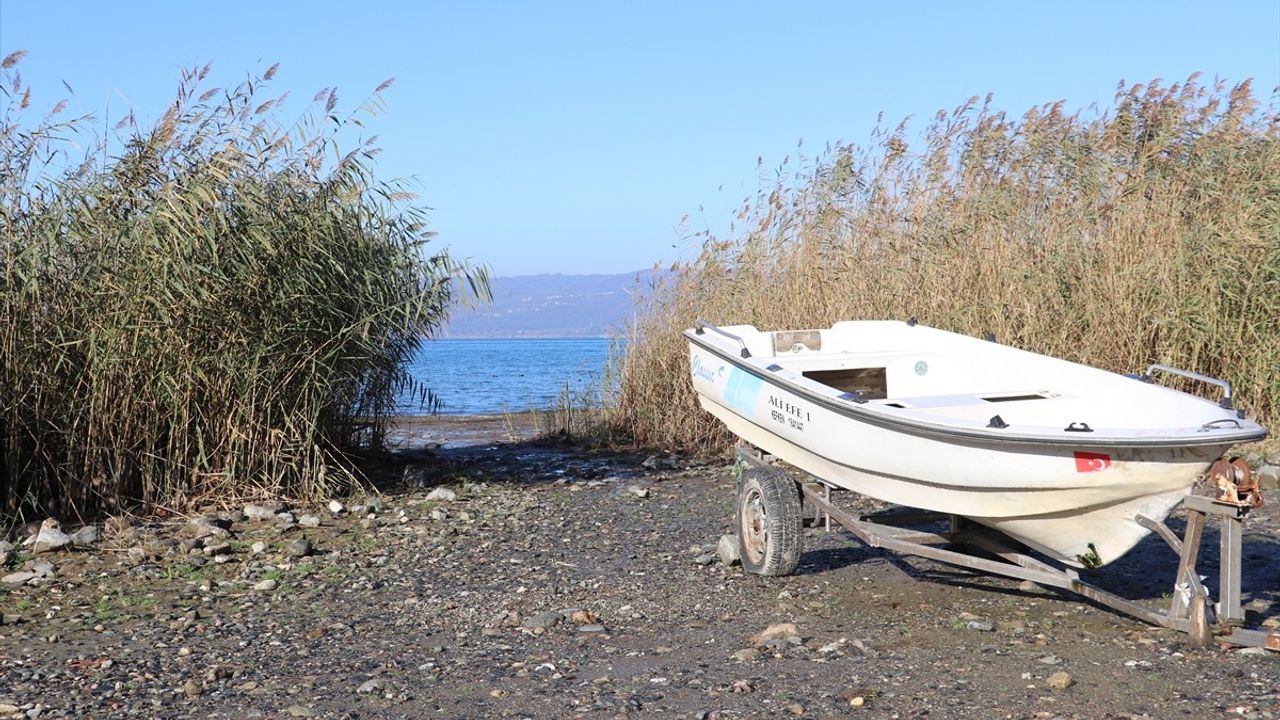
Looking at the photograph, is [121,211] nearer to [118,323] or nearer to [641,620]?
[118,323]

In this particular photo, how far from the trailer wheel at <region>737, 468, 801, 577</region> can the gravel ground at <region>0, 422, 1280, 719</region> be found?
13 cm

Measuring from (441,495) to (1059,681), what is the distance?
17.1 ft

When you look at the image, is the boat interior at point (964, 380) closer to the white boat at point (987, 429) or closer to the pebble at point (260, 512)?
the white boat at point (987, 429)

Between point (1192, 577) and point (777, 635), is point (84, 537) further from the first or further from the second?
point (1192, 577)

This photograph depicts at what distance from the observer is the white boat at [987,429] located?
4.39m

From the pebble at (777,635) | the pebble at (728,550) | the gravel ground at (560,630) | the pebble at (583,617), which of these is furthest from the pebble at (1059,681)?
the pebble at (728,550)

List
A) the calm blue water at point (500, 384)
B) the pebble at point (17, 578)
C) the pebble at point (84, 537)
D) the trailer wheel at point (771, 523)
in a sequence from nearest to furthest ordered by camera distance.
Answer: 1. the trailer wheel at point (771, 523)
2. the pebble at point (17, 578)
3. the pebble at point (84, 537)
4. the calm blue water at point (500, 384)

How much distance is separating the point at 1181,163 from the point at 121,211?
27.5 ft

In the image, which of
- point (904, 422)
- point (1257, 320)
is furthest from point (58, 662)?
point (1257, 320)

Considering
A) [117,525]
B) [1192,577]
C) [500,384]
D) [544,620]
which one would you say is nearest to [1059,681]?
[1192,577]

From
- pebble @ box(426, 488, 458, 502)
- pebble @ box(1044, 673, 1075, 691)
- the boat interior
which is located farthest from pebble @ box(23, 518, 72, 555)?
pebble @ box(1044, 673, 1075, 691)

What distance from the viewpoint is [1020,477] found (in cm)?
459

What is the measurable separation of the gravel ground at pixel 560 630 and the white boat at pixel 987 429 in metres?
0.53

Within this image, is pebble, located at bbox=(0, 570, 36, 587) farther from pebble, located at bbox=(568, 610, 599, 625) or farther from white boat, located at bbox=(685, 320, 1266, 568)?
white boat, located at bbox=(685, 320, 1266, 568)
